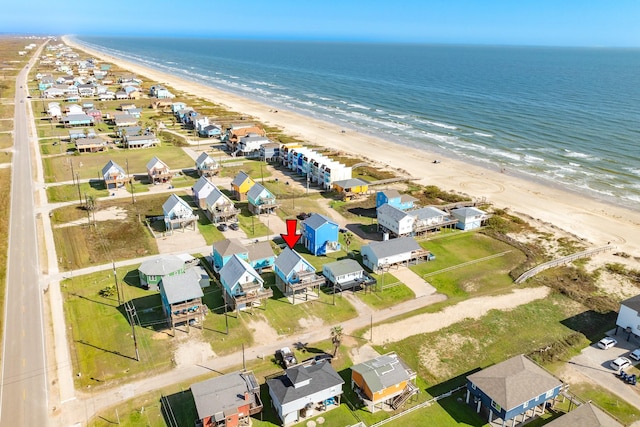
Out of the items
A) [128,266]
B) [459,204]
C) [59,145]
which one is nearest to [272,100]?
[59,145]

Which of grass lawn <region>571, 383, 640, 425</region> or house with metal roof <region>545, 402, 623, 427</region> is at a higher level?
house with metal roof <region>545, 402, 623, 427</region>

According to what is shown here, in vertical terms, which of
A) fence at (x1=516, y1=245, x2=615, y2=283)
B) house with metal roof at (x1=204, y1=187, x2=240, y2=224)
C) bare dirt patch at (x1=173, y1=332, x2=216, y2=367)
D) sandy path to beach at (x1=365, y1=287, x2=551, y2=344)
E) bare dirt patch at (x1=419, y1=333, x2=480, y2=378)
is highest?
house with metal roof at (x1=204, y1=187, x2=240, y2=224)

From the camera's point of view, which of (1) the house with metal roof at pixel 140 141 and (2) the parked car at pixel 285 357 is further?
(1) the house with metal roof at pixel 140 141

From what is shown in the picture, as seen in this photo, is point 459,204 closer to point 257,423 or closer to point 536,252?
point 536,252

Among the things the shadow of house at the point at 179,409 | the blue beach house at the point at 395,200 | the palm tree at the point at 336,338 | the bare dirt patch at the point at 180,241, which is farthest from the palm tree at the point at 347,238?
the shadow of house at the point at 179,409

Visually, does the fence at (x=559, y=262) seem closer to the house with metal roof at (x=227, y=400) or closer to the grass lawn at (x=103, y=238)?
the house with metal roof at (x=227, y=400)

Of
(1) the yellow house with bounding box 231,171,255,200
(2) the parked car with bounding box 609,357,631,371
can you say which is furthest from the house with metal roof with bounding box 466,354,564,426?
(1) the yellow house with bounding box 231,171,255,200

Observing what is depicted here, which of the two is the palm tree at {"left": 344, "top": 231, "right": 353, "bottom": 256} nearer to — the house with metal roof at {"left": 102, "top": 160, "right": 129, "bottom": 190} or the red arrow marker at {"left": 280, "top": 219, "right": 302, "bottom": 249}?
the red arrow marker at {"left": 280, "top": 219, "right": 302, "bottom": 249}
